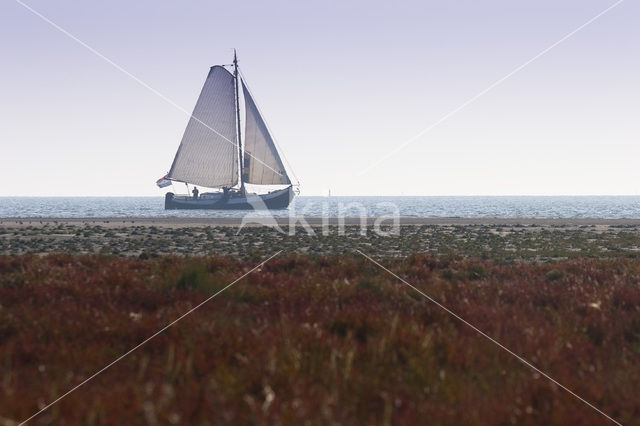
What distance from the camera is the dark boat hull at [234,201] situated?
84700mm

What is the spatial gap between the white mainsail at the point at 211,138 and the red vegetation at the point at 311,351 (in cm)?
7149

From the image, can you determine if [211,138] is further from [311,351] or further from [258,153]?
[311,351]

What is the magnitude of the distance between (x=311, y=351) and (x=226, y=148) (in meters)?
77.1

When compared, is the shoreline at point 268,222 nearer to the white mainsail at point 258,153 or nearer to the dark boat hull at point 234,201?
the white mainsail at point 258,153

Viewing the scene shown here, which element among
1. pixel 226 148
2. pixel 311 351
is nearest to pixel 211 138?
pixel 226 148

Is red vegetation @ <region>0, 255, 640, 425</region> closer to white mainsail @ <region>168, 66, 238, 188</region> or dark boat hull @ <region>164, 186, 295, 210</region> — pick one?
white mainsail @ <region>168, 66, 238, 188</region>

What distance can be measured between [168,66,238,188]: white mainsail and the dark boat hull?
4837 mm

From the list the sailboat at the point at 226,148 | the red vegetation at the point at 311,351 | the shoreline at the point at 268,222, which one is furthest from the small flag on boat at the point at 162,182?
the red vegetation at the point at 311,351

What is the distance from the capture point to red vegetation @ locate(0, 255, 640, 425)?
351 cm

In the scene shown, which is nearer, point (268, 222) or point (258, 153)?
point (268, 222)

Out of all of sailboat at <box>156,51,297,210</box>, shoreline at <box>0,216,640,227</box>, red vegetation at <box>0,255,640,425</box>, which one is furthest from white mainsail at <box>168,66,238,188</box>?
red vegetation at <box>0,255,640,425</box>

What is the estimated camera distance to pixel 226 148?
260 feet

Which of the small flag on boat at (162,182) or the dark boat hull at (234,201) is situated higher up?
the small flag on boat at (162,182)

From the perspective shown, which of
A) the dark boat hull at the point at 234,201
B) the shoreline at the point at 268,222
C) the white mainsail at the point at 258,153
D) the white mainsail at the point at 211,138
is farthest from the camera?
the dark boat hull at the point at 234,201
